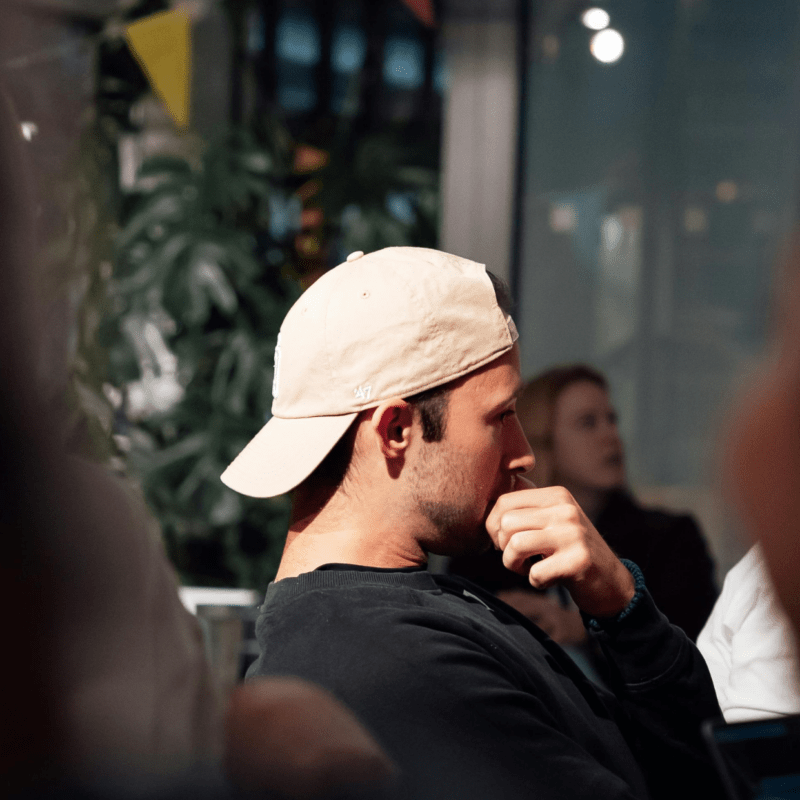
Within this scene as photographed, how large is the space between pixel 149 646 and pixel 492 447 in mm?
708

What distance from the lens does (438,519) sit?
3.76ft

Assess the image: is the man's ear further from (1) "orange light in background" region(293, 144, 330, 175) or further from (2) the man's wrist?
(1) "orange light in background" region(293, 144, 330, 175)

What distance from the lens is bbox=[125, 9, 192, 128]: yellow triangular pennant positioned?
2.24 metres

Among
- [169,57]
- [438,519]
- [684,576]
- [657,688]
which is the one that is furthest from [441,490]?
[169,57]

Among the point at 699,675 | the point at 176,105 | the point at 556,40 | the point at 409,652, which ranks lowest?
the point at 699,675

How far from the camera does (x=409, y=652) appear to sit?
95cm

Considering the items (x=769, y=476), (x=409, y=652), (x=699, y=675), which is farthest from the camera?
(x=699, y=675)

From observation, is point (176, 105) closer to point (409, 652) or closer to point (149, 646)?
point (409, 652)

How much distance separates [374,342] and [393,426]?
0.12m

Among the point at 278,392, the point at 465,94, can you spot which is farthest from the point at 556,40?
the point at 278,392

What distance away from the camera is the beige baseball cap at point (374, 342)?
1.13 meters

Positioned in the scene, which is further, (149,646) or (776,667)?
(776,667)

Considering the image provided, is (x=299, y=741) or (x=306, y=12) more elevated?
(x=306, y=12)

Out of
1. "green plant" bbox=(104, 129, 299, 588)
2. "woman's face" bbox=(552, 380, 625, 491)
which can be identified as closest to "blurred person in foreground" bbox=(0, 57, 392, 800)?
"woman's face" bbox=(552, 380, 625, 491)
